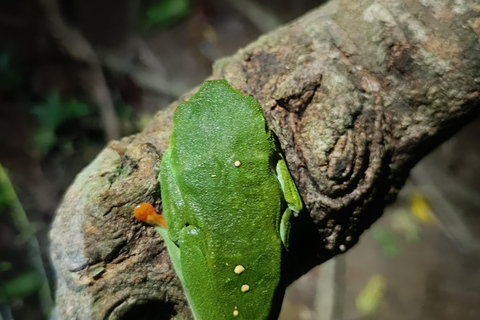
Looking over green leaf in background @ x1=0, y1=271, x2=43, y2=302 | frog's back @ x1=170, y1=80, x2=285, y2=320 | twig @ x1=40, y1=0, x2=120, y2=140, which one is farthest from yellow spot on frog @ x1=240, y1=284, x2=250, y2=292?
twig @ x1=40, y1=0, x2=120, y2=140

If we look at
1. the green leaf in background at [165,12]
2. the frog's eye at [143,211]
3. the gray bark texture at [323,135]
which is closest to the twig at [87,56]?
the green leaf in background at [165,12]

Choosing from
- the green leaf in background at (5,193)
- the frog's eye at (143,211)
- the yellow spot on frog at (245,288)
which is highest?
the green leaf in background at (5,193)

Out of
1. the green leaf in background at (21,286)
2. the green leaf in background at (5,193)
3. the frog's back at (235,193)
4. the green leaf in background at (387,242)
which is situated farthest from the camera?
the green leaf in background at (387,242)

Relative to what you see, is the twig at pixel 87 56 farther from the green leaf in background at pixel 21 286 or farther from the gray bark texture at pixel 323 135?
the gray bark texture at pixel 323 135

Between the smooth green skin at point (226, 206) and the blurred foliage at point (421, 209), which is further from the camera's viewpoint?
the blurred foliage at point (421, 209)

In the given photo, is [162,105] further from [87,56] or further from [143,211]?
[143,211]

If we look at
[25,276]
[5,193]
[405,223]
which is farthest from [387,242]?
[5,193]

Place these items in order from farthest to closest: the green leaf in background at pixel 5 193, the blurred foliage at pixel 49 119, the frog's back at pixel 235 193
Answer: the blurred foliage at pixel 49 119, the green leaf in background at pixel 5 193, the frog's back at pixel 235 193

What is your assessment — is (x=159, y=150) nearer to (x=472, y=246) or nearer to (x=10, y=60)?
(x=10, y=60)
